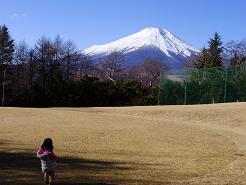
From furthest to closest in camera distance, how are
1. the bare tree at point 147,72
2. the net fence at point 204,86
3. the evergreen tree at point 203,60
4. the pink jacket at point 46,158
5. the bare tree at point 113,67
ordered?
1. the bare tree at point 147,72
2. the bare tree at point 113,67
3. the evergreen tree at point 203,60
4. the net fence at point 204,86
5. the pink jacket at point 46,158

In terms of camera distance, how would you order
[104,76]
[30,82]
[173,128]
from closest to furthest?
1. [173,128]
2. [30,82]
3. [104,76]

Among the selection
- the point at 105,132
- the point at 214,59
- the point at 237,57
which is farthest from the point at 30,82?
the point at 105,132

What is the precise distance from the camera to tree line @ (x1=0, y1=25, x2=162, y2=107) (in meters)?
48.6

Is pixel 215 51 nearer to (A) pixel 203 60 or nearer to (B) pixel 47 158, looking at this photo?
(A) pixel 203 60

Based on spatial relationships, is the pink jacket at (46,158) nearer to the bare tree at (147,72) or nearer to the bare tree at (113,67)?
the bare tree at (113,67)

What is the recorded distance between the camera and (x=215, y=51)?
6725cm

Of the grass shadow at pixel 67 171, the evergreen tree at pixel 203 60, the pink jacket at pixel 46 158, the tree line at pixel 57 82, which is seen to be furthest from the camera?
the evergreen tree at pixel 203 60

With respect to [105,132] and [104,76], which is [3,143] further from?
[104,76]

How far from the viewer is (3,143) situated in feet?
53.4

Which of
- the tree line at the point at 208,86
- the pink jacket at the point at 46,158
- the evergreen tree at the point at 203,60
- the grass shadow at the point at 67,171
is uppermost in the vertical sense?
the evergreen tree at the point at 203,60

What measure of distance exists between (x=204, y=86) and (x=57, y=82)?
1612cm

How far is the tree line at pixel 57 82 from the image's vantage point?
159ft

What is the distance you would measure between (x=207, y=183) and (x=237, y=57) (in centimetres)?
6473

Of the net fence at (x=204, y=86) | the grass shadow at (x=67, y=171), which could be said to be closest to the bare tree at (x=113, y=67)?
the net fence at (x=204, y=86)
